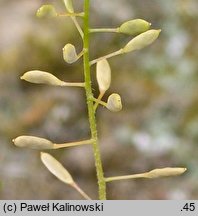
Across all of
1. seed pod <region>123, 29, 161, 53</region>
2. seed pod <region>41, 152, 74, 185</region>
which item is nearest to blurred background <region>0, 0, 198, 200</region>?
seed pod <region>41, 152, 74, 185</region>

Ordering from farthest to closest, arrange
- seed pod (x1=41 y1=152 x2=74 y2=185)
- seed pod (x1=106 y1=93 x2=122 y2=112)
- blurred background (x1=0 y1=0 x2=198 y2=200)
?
blurred background (x1=0 y1=0 x2=198 y2=200), seed pod (x1=41 y1=152 x2=74 y2=185), seed pod (x1=106 y1=93 x2=122 y2=112)

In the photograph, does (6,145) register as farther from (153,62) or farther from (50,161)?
(50,161)

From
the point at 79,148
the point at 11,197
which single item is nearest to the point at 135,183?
the point at 79,148

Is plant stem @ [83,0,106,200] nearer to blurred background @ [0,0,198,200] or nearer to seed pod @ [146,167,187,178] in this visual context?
seed pod @ [146,167,187,178]

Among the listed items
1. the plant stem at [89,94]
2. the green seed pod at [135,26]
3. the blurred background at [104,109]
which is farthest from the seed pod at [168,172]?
the blurred background at [104,109]

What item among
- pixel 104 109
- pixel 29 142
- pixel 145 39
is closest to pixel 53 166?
pixel 29 142
